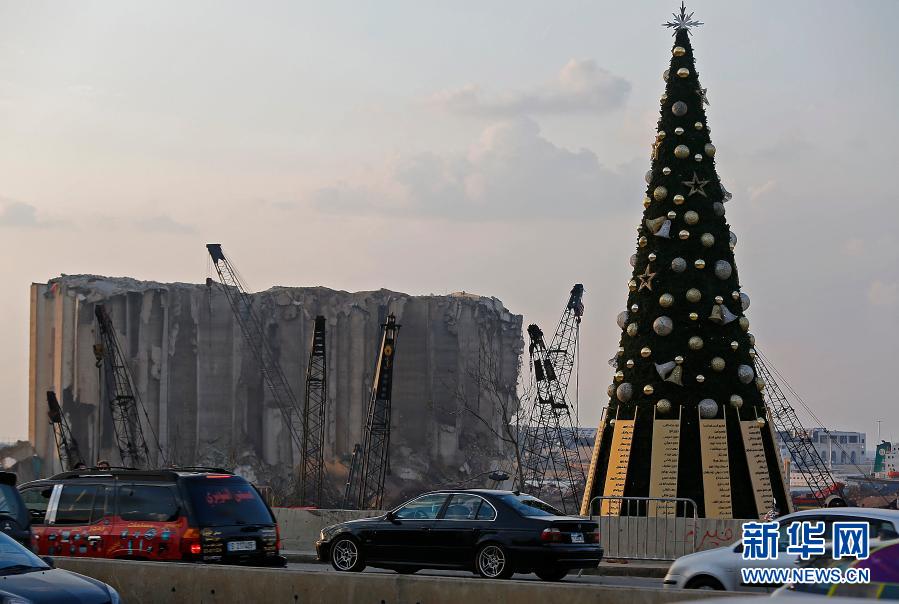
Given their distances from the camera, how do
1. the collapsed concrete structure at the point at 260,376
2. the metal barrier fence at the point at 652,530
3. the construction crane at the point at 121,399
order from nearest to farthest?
1. the metal barrier fence at the point at 652,530
2. the construction crane at the point at 121,399
3. the collapsed concrete structure at the point at 260,376

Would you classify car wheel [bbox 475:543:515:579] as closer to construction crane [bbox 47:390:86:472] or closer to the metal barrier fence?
the metal barrier fence

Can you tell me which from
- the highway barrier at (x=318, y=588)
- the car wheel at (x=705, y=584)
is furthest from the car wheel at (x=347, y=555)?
the car wheel at (x=705, y=584)

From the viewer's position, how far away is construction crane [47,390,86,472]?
10312 centimetres

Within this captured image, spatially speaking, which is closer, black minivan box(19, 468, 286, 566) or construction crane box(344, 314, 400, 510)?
black minivan box(19, 468, 286, 566)

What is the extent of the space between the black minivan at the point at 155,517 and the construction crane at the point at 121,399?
8863cm

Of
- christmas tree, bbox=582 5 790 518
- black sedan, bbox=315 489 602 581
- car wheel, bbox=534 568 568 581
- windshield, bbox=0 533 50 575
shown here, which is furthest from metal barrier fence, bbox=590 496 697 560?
windshield, bbox=0 533 50 575

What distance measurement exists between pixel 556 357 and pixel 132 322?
124 feet

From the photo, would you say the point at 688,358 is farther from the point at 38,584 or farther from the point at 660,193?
the point at 38,584

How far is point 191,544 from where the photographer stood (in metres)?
16.7

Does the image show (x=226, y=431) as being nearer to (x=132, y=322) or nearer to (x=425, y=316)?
(x=132, y=322)

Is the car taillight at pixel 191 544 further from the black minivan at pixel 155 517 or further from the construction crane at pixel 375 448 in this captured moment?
the construction crane at pixel 375 448

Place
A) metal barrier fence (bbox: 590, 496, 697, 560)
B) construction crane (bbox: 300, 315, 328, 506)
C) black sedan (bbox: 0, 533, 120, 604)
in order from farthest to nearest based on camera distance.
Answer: construction crane (bbox: 300, 315, 328, 506), metal barrier fence (bbox: 590, 496, 697, 560), black sedan (bbox: 0, 533, 120, 604)

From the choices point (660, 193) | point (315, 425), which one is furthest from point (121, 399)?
point (660, 193)

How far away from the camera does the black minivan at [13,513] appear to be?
15.4m
